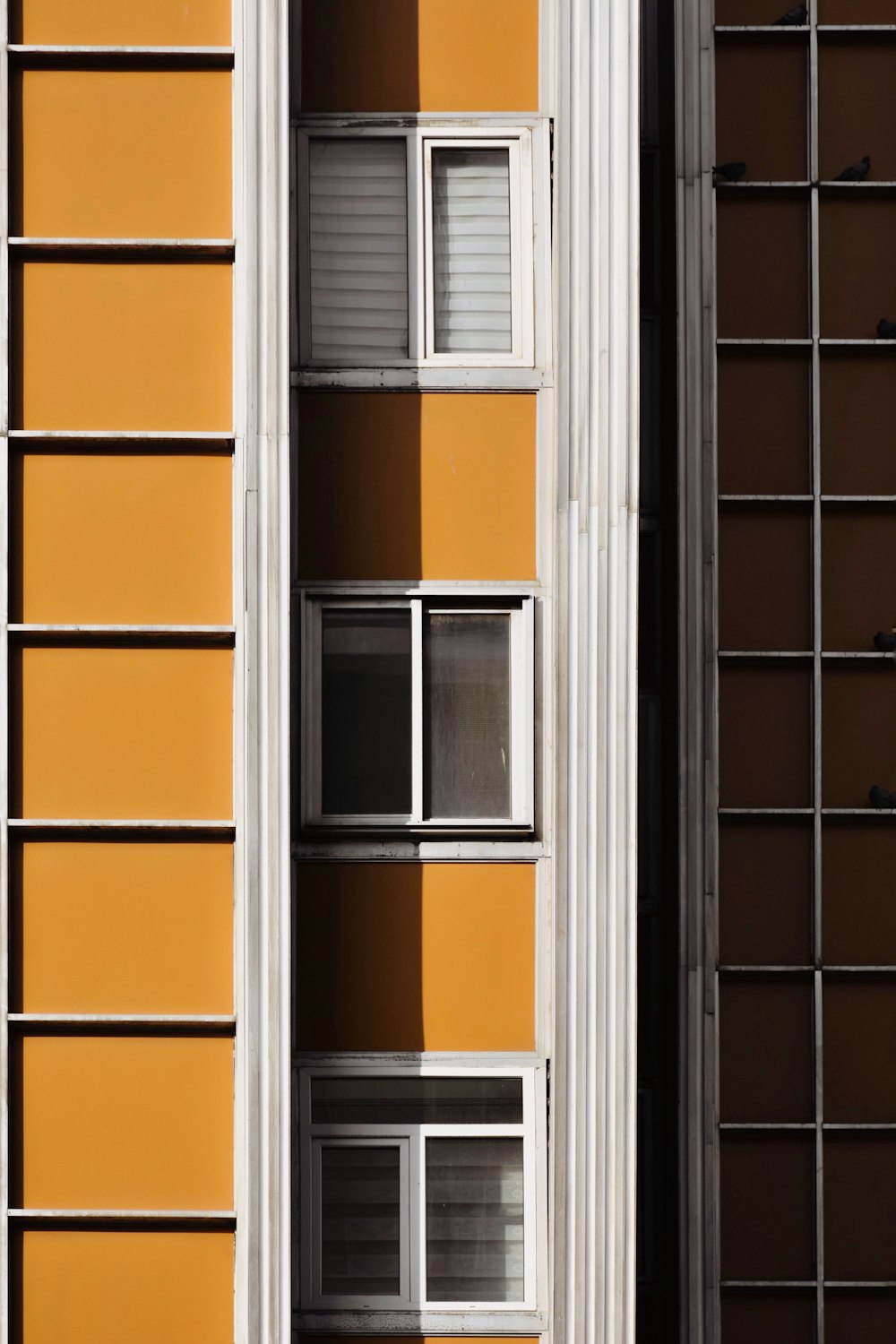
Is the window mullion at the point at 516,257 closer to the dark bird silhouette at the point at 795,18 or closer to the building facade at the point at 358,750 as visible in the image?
the building facade at the point at 358,750

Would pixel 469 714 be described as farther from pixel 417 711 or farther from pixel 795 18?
pixel 795 18

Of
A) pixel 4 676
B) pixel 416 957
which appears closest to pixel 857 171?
pixel 416 957

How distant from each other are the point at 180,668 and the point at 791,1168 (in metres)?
5.61

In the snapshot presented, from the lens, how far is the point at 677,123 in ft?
25.3

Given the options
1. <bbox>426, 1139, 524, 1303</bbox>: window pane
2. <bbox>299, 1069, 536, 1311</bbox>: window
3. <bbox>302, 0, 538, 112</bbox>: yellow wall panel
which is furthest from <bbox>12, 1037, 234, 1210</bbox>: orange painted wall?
<bbox>302, 0, 538, 112</bbox>: yellow wall panel

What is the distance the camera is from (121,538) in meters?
6.50

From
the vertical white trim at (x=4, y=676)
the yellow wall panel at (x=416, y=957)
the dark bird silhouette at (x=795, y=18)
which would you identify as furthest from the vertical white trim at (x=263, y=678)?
the dark bird silhouette at (x=795, y=18)

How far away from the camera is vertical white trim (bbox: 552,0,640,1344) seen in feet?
21.0

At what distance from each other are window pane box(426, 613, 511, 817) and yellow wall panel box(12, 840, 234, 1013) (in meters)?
1.55

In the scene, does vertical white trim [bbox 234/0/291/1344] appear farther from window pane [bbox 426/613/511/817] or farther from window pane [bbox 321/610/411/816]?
window pane [bbox 426/613/511/817]

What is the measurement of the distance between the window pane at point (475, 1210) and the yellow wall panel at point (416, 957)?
773 millimetres

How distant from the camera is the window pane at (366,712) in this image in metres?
6.83

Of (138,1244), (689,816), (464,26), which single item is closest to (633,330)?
(464,26)

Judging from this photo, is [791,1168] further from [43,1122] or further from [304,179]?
[304,179]
